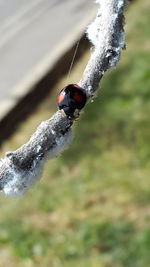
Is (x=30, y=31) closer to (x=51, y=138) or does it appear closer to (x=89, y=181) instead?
(x=89, y=181)

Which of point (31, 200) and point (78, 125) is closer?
point (31, 200)

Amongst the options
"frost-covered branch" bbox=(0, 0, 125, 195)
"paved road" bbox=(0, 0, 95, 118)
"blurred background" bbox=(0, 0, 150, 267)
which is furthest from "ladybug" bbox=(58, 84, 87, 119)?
"paved road" bbox=(0, 0, 95, 118)

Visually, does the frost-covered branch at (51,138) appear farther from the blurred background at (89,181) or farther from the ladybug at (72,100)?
the blurred background at (89,181)

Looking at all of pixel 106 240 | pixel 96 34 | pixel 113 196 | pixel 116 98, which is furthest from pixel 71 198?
pixel 96 34

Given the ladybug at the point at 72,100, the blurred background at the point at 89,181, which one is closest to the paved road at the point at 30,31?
the blurred background at the point at 89,181

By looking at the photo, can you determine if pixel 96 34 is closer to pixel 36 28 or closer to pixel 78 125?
pixel 78 125

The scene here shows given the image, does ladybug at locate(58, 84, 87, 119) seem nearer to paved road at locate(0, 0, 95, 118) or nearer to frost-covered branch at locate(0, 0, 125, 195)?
frost-covered branch at locate(0, 0, 125, 195)
